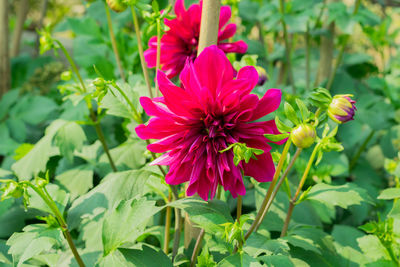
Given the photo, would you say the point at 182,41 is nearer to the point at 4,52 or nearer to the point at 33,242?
the point at 33,242

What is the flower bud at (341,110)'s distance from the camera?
0.53 m

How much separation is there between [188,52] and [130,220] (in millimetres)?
348

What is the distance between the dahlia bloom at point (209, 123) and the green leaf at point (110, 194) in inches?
5.2

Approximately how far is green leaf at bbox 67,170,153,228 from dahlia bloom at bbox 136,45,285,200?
0.44ft

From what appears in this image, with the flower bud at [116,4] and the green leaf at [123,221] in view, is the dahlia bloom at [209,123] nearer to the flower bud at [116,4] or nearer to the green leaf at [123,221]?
the green leaf at [123,221]

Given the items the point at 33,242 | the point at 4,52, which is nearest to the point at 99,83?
the point at 33,242

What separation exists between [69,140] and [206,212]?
46 centimetres

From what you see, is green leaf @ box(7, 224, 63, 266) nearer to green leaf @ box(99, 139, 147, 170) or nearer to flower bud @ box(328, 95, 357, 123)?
green leaf @ box(99, 139, 147, 170)

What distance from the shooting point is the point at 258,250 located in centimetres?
63

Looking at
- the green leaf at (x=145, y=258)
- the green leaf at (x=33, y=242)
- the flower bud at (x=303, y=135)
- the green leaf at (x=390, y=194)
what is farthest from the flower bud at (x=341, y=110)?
the green leaf at (x=33, y=242)

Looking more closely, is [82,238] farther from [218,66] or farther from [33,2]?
[33,2]

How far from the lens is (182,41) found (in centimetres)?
79

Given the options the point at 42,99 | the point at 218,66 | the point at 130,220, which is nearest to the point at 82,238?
the point at 130,220

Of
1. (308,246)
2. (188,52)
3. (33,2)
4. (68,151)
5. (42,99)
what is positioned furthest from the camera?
(33,2)
